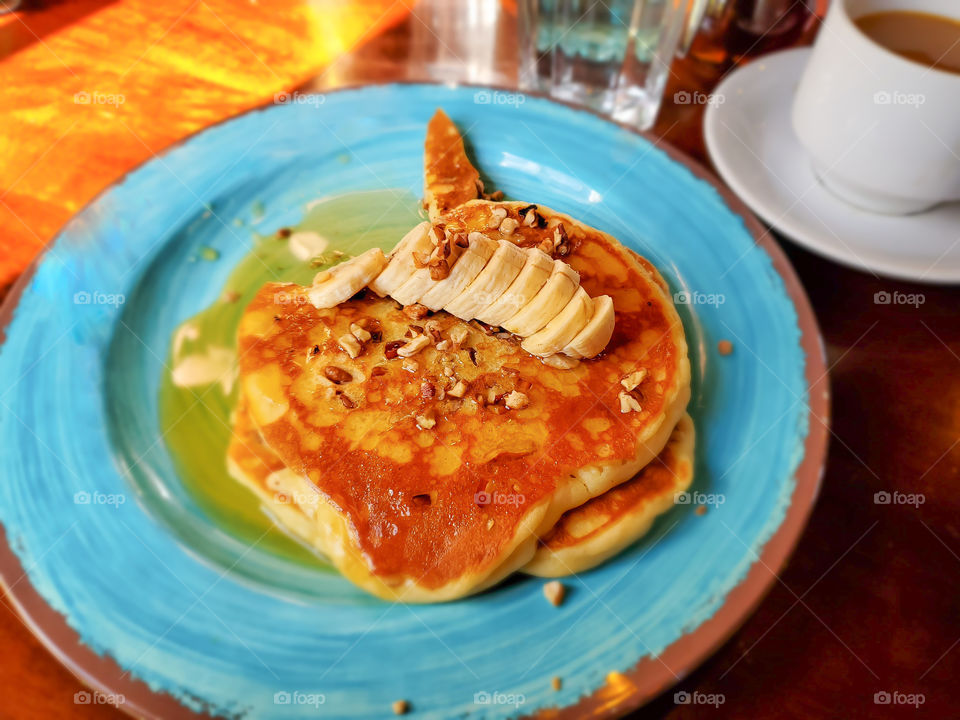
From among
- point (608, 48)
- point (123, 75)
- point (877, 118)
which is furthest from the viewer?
point (123, 75)

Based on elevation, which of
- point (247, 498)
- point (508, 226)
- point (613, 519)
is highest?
point (508, 226)

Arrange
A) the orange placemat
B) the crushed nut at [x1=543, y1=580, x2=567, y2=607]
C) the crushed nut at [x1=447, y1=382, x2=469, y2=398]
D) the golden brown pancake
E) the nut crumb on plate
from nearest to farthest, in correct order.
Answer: the nut crumb on plate → the crushed nut at [x1=543, y1=580, x2=567, y2=607] → the crushed nut at [x1=447, y1=382, x2=469, y2=398] → the golden brown pancake → the orange placemat

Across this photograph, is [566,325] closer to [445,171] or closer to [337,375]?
[337,375]

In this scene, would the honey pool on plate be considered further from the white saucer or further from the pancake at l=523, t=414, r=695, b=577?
the white saucer

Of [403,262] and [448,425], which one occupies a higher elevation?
[403,262]

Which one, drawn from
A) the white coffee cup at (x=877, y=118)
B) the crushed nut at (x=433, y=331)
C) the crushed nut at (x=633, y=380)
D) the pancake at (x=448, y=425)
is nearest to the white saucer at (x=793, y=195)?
the white coffee cup at (x=877, y=118)

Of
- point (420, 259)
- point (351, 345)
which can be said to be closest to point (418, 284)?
point (420, 259)

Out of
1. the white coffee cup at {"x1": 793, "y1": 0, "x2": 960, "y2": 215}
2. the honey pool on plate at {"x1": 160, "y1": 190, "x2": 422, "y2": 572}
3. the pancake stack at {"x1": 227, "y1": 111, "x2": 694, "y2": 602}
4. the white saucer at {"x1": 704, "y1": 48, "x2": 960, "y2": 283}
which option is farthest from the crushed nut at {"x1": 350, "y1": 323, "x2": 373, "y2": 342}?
the white coffee cup at {"x1": 793, "y1": 0, "x2": 960, "y2": 215}
